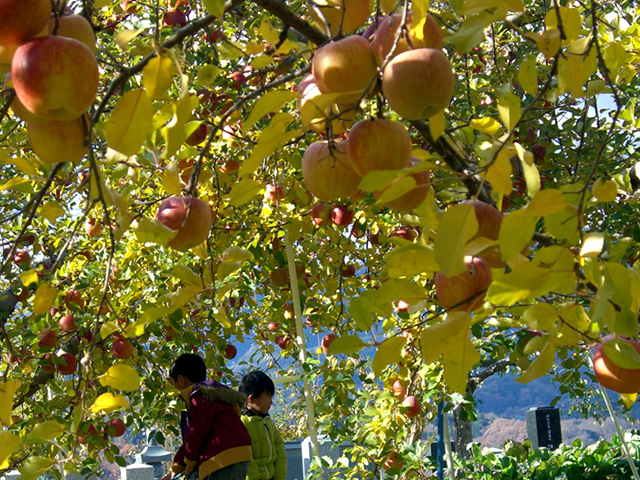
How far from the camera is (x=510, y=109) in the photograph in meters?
0.56

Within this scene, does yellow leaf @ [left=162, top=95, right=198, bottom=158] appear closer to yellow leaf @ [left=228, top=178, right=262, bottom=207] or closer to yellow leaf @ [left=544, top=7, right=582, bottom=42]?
yellow leaf @ [left=228, top=178, right=262, bottom=207]


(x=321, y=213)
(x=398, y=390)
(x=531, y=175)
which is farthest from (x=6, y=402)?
(x=398, y=390)

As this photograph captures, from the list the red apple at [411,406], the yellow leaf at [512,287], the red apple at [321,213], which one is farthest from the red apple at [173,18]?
the yellow leaf at [512,287]

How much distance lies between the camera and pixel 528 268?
0.48 metres

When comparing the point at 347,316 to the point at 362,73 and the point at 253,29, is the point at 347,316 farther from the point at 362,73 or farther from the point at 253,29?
the point at 362,73

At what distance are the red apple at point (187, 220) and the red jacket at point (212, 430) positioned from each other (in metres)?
1.72

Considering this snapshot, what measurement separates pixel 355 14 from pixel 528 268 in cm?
36

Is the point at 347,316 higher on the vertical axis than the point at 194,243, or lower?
higher

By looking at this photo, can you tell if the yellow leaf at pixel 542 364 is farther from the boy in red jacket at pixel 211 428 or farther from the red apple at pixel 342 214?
the boy in red jacket at pixel 211 428

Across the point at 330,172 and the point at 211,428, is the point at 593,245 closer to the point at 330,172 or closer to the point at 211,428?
the point at 330,172

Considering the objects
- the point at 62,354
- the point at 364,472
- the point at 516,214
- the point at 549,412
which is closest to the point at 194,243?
the point at 516,214

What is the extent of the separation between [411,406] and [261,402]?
3.06 ft

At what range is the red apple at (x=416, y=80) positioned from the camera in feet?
1.71

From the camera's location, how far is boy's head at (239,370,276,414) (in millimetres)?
2725
